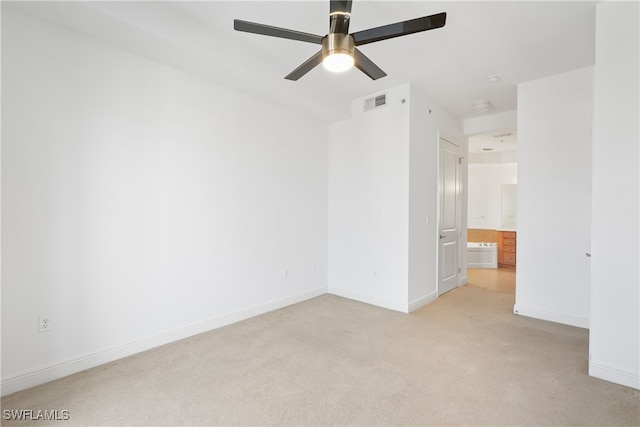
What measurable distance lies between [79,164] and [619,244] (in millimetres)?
4105

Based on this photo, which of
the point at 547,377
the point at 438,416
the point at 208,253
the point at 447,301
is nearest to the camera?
the point at 438,416

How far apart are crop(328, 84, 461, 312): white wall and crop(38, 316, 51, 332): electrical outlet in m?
3.30

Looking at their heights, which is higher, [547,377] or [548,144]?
[548,144]

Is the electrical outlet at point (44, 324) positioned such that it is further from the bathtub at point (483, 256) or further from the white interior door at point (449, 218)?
the bathtub at point (483, 256)

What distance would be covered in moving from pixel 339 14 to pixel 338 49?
18 centimetres

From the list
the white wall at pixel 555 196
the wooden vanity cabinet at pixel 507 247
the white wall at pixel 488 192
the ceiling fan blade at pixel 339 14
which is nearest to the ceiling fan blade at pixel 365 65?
the ceiling fan blade at pixel 339 14

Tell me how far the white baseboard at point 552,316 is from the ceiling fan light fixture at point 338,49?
11.7ft

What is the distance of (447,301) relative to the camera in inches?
171

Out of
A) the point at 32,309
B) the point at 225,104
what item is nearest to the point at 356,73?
the point at 225,104

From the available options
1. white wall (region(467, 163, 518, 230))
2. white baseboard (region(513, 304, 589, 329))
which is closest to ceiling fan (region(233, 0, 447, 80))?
white baseboard (region(513, 304, 589, 329))

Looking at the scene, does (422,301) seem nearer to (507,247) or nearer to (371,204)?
(371,204)

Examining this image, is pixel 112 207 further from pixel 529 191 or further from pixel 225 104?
pixel 529 191

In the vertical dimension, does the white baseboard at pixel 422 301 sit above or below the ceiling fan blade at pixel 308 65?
below

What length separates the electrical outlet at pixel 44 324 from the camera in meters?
2.28
